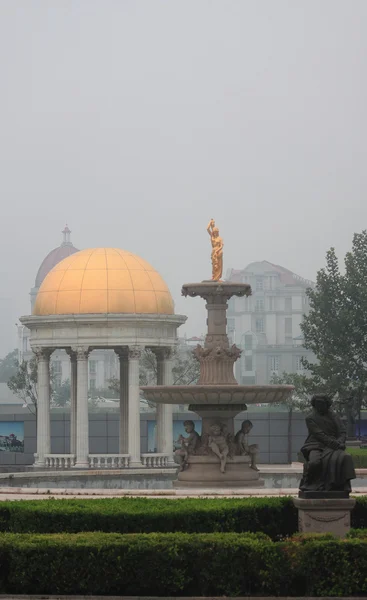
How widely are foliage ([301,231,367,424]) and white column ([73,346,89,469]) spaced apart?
18.8m

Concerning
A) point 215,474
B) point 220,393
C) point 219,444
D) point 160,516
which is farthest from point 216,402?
point 160,516

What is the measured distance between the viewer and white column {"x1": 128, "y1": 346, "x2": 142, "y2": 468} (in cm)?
4506

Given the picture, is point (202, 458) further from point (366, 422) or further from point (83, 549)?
point (366, 422)

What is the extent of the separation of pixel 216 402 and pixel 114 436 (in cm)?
2133

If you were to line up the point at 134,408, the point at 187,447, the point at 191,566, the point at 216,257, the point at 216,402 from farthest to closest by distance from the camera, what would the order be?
the point at 134,408, the point at 216,257, the point at 187,447, the point at 216,402, the point at 191,566

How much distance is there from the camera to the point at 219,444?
108 feet

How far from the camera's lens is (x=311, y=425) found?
22.7 metres

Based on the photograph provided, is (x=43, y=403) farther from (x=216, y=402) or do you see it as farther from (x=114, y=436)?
(x=216, y=402)

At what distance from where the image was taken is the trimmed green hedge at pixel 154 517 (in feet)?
74.1

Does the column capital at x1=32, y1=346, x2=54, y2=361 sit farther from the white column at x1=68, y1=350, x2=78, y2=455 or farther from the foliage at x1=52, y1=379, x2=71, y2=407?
the foliage at x1=52, y1=379, x2=71, y2=407

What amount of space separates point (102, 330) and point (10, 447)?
12.5 meters

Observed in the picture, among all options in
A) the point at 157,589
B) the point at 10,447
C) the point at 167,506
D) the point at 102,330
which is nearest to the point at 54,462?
the point at 102,330

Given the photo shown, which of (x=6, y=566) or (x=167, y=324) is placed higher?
(x=167, y=324)

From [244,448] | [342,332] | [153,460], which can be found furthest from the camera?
[342,332]
